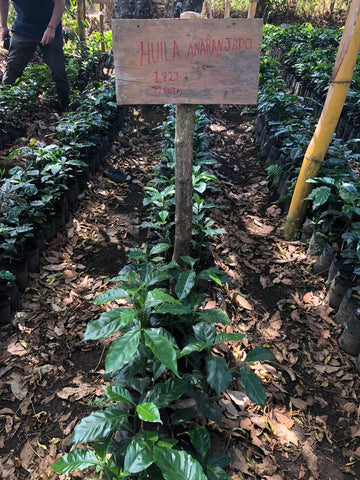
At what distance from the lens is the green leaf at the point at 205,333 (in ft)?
5.39

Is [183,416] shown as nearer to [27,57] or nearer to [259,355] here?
[259,355]

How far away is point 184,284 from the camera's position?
1.87m

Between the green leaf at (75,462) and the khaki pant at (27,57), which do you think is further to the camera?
the khaki pant at (27,57)

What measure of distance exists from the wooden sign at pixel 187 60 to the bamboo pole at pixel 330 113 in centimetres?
115

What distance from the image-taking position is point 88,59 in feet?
24.5

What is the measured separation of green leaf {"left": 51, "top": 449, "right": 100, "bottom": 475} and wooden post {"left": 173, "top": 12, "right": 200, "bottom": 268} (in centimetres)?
130

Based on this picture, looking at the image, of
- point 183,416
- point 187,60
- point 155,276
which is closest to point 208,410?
point 183,416

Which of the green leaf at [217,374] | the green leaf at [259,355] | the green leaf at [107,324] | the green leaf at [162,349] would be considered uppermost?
the green leaf at [162,349]

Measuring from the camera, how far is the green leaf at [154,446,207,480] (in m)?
1.10

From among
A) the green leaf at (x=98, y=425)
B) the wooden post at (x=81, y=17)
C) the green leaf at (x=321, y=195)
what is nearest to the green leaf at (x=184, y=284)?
the green leaf at (x=98, y=425)

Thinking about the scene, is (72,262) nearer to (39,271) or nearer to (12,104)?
(39,271)

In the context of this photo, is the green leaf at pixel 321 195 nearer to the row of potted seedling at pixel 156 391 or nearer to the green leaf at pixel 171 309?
the row of potted seedling at pixel 156 391

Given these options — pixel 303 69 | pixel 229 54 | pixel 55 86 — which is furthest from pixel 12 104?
pixel 303 69

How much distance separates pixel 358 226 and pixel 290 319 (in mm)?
843
